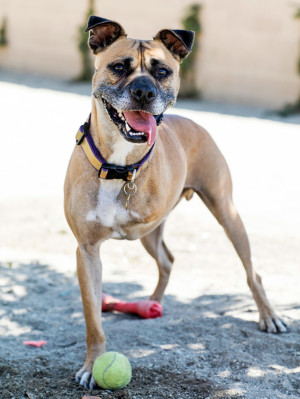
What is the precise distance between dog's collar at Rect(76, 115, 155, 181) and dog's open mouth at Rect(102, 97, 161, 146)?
0.87ft

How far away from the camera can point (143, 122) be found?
12.2ft

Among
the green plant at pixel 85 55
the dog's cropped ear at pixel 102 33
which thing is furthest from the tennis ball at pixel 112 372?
the green plant at pixel 85 55

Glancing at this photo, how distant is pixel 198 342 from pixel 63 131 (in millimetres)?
8929

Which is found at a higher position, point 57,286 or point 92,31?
point 92,31

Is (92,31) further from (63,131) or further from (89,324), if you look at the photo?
(63,131)

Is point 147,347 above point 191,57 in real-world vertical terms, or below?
above

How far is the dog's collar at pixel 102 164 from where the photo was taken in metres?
3.84

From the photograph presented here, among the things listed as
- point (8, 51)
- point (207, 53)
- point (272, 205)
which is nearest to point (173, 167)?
point (272, 205)

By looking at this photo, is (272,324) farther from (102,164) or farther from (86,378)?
(102,164)

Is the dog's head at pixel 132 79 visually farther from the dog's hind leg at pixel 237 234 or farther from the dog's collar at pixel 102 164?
the dog's hind leg at pixel 237 234

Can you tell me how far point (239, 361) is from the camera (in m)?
4.08

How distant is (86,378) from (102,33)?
6.93ft

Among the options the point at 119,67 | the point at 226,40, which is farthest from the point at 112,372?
the point at 226,40

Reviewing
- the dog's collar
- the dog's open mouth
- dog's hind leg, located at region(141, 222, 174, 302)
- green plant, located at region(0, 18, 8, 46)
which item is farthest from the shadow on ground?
green plant, located at region(0, 18, 8, 46)
